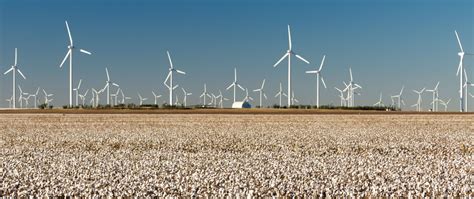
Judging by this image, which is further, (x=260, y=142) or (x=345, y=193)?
(x=260, y=142)

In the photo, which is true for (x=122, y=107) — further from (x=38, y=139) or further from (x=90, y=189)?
(x=90, y=189)

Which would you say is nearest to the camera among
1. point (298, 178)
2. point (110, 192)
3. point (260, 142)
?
point (110, 192)

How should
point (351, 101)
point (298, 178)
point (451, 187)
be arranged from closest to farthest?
1. point (451, 187)
2. point (298, 178)
3. point (351, 101)

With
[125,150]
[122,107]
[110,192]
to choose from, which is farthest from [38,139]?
[122,107]

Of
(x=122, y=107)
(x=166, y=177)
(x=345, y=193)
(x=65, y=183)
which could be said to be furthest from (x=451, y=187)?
(x=122, y=107)

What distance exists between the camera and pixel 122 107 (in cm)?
10512

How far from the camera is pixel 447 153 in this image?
73.9 ft

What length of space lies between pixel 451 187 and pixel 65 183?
26.4ft

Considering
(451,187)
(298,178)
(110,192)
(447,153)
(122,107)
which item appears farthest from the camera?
(122,107)

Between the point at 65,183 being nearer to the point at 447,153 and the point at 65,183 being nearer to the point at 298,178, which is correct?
the point at 298,178

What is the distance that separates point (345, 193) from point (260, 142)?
50.5 ft

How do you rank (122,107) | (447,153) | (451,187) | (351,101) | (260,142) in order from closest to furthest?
1. (451,187)
2. (447,153)
3. (260,142)
4. (122,107)
5. (351,101)

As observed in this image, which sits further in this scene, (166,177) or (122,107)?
(122,107)

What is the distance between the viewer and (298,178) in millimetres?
14750
